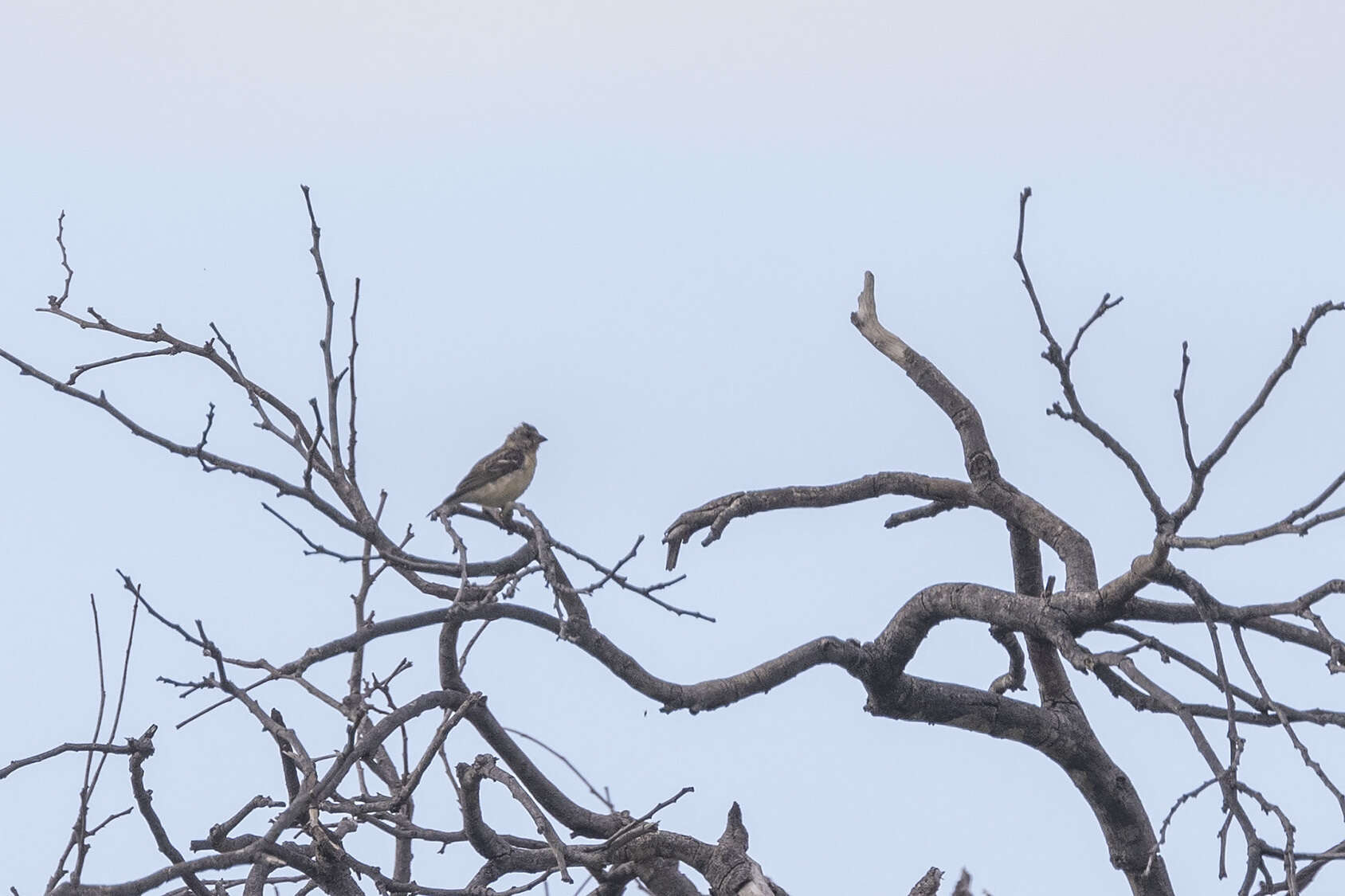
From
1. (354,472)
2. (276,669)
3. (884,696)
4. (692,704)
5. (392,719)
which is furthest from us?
(884,696)

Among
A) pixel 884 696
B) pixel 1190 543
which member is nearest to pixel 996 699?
pixel 884 696

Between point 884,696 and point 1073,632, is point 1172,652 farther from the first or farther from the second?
point 884,696

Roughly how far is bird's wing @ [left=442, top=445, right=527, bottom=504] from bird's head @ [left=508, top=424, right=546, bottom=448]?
0.49 meters

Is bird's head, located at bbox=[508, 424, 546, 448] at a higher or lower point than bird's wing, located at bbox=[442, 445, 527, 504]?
higher

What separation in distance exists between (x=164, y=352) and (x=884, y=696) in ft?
12.0

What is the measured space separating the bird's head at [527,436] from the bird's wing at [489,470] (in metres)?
0.49

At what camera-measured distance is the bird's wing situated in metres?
8.78

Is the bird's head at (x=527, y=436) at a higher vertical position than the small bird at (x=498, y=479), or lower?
higher

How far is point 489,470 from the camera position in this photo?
8859mm

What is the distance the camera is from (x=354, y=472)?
5.38 metres

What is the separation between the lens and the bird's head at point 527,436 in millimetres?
9859

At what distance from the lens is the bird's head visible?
32.3ft

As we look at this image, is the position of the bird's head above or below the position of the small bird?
above

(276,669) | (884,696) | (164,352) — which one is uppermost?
(164,352)
